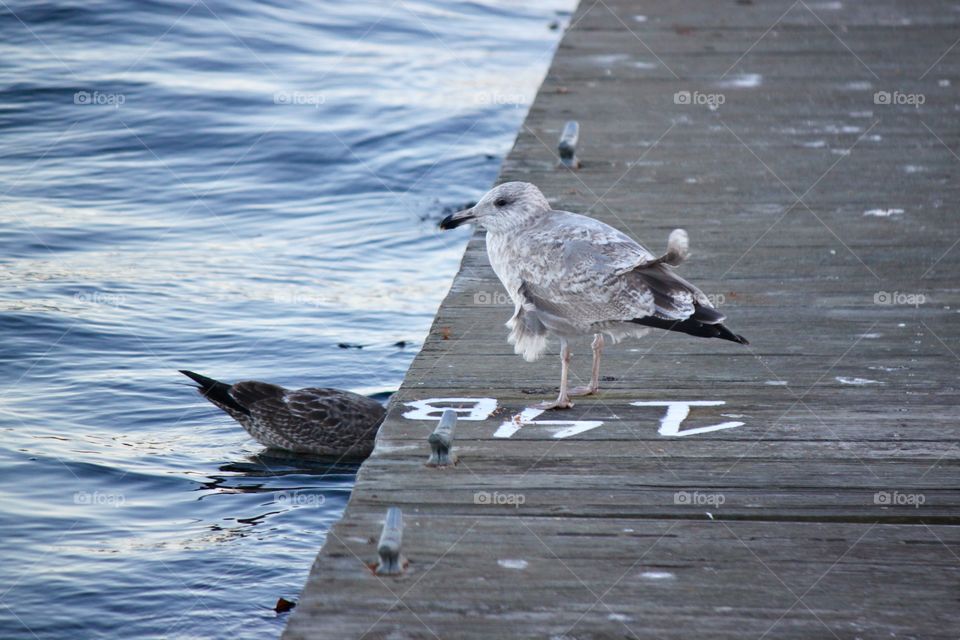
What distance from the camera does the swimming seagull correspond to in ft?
18.7

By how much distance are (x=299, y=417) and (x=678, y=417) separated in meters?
3.30

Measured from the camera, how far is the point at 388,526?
4492mm

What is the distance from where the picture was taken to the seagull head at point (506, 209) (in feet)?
21.4

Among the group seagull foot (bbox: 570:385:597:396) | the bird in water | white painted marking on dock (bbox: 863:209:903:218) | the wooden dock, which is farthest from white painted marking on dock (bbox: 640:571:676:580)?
white painted marking on dock (bbox: 863:209:903:218)

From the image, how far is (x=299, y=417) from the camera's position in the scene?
27.6ft

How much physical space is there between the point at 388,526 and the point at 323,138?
11.0 meters

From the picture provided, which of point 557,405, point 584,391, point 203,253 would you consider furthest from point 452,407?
point 203,253

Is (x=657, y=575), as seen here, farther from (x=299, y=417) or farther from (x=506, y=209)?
(x=299, y=417)

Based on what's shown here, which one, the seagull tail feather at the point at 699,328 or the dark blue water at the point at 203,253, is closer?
the seagull tail feather at the point at 699,328

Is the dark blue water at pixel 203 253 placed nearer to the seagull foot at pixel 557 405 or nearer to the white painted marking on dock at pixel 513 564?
the seagull foot at pixel 557 405

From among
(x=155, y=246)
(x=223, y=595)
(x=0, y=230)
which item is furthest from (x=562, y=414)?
(x=0, y=230)

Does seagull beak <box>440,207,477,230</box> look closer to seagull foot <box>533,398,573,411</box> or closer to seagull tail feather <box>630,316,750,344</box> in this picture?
seagull foot <box>533,398,573,411</box>

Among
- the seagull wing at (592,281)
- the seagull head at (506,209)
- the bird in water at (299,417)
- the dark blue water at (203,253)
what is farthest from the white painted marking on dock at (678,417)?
the bird in water at (299,417)

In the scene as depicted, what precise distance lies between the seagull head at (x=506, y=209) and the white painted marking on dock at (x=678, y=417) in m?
1.17
